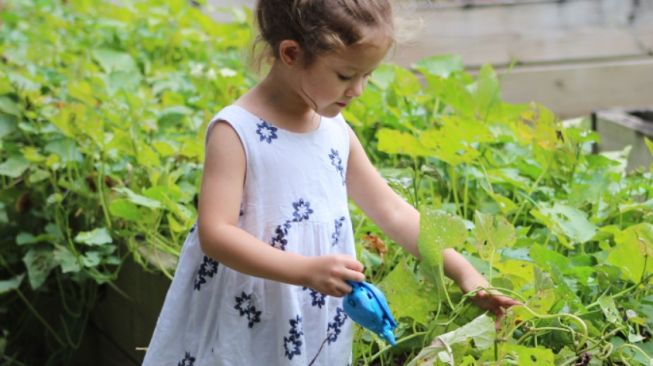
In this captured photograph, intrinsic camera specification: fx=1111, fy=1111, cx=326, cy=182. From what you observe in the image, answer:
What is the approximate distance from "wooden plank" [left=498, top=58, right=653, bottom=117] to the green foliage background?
1.44 meters

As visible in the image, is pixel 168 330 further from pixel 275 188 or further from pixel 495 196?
pixel 495 196

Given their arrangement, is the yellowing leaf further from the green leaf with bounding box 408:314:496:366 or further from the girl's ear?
the green leaf with bounding box 408:314:496:366

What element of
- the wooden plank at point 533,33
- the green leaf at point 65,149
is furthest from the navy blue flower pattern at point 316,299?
the wooden plank at point 533,33

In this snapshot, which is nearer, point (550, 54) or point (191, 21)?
point (191, 21)

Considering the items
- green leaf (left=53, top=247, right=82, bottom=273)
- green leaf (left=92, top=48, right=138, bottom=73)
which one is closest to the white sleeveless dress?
green leaf (left=53, top=247, right=82, bottom=273)

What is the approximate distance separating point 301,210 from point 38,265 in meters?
1.37

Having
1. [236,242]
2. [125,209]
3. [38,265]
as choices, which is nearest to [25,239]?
[38,265]

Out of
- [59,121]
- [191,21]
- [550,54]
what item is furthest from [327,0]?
[550,54]

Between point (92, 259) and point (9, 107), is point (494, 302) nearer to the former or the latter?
point (92, 259)

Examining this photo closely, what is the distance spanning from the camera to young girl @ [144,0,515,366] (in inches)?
65.9

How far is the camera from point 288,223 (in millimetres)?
1752

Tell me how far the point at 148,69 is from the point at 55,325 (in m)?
0.93

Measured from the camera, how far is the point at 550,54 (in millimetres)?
4914

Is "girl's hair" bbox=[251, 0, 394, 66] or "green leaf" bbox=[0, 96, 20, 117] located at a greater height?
"green leaf" bbox=[0, 96, 20, 117]
